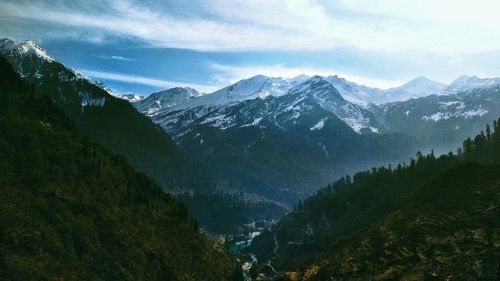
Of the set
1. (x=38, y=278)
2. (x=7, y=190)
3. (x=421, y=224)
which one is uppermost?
(x=7, y=190)

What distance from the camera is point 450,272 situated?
392ft

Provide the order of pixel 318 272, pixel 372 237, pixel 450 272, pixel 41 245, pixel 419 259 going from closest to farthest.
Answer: pixel 450 272 → pixel 419 259 → pixel 318 272 → pixel 372 237 → pixel 41 245

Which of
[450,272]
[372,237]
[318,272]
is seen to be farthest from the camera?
[372,237]

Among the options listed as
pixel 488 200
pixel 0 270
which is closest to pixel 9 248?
pixel 0 270

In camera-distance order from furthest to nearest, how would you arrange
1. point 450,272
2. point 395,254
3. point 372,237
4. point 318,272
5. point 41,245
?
point 41,245 → point 372,237 → point 318,272 → point 395,254 → point 450,272

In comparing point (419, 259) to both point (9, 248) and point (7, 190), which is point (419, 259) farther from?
point (7, 190)

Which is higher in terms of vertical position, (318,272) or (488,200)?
(488,200)

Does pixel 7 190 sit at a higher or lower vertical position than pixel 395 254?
higher

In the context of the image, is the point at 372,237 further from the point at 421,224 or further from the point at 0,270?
the point at 0,270

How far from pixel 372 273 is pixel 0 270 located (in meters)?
113

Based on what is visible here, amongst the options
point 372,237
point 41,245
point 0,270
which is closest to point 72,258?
point 41,245

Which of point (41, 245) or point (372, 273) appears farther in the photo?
point (41, 245)

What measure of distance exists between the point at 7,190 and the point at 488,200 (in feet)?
535

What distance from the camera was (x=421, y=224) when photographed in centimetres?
16200
